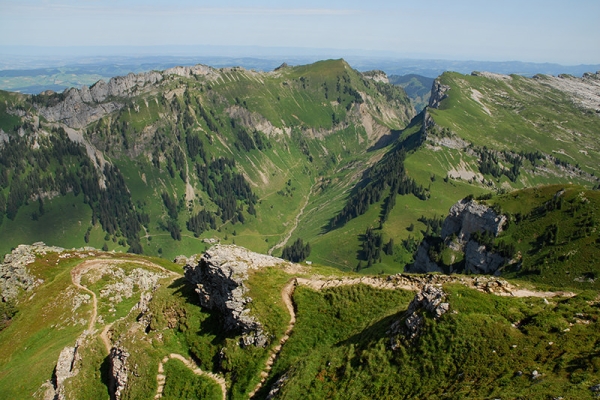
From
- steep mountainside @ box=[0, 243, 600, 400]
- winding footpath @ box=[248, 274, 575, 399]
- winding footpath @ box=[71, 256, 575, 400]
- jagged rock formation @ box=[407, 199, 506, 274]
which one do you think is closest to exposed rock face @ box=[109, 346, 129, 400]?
steep mountainside @ box=[0, 243, 600, 400]

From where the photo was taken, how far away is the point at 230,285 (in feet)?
166

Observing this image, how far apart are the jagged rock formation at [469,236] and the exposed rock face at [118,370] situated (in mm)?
134233

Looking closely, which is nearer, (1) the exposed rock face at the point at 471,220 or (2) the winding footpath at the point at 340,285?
(2) the winding footpath at the point at 340,285

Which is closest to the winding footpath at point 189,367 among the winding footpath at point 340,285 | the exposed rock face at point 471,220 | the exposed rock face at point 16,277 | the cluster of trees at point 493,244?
the winding footpath at point 340,285

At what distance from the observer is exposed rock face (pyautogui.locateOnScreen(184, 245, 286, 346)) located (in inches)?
1837

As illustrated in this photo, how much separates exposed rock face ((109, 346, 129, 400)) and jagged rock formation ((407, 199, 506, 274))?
440ft

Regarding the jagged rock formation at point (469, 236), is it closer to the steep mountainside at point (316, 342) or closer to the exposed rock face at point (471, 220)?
the exposed rock face at point (471, 220)

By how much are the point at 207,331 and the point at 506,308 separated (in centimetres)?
3770

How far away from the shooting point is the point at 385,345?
37125mm

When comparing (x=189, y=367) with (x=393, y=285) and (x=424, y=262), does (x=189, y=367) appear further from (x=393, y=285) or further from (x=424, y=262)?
(x=424, y=262)

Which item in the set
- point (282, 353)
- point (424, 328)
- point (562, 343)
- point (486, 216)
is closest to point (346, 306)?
point (282, 353)

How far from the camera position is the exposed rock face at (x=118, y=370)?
48.5 metres

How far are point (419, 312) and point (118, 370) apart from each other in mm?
41036

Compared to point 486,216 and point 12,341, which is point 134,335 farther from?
point 486,216
